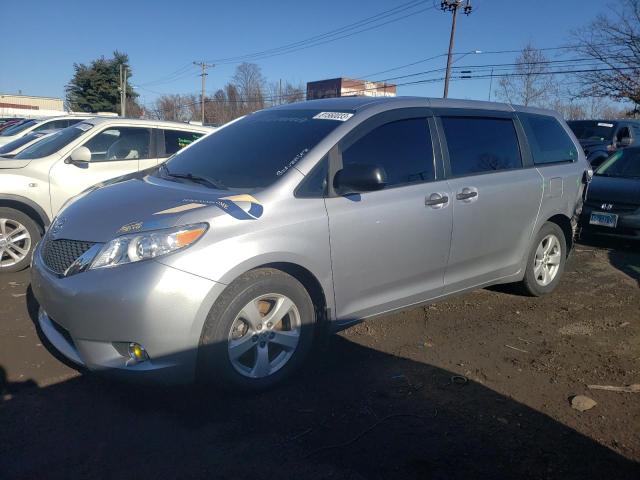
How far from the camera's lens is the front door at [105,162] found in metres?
5.95

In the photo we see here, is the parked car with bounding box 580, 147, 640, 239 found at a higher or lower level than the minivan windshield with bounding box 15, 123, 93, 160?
lower

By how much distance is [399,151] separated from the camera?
3871 mm

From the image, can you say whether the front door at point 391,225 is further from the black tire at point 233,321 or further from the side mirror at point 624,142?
the side mirror at point 624,142

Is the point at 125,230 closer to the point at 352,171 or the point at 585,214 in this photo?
the point at 352,171

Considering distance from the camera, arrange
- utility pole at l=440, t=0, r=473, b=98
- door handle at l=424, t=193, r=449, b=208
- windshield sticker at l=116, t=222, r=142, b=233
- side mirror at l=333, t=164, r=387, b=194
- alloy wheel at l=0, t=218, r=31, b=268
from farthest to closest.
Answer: utility pole at l=440, t=0, r=473, b=98
alloy wheel at l=0, t=218, r=31, b=268
door handle at l=424, t=193, r=449, b=208
side mirror at l=333, t=164, r=387, b=194
windshield sticker at l=116, t=222, r=142, b=233

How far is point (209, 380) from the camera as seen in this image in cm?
303

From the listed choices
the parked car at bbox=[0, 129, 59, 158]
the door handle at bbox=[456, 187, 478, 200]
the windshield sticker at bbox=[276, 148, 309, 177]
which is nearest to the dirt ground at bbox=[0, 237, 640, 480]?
the door handle at bbox=[456, 187, 478, 200]

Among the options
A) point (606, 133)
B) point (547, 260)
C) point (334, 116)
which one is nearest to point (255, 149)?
point (334, 116)

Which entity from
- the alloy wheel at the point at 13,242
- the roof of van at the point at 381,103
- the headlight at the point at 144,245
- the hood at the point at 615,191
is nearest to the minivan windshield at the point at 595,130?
the hood at the point at 615,191

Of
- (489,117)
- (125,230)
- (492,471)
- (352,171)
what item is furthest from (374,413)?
(489,117)

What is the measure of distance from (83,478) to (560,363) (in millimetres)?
3247

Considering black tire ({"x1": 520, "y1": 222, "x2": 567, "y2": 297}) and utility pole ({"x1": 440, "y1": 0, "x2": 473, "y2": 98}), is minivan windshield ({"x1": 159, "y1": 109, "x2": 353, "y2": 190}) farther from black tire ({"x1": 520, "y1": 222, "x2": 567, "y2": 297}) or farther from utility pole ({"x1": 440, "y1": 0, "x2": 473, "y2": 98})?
utility pole ({"x1": 440, "y1": 0, "x2": 473, "y2": 98})

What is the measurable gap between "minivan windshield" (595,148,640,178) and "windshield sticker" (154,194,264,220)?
7.51 metres

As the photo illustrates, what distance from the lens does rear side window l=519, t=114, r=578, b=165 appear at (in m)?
5.04
